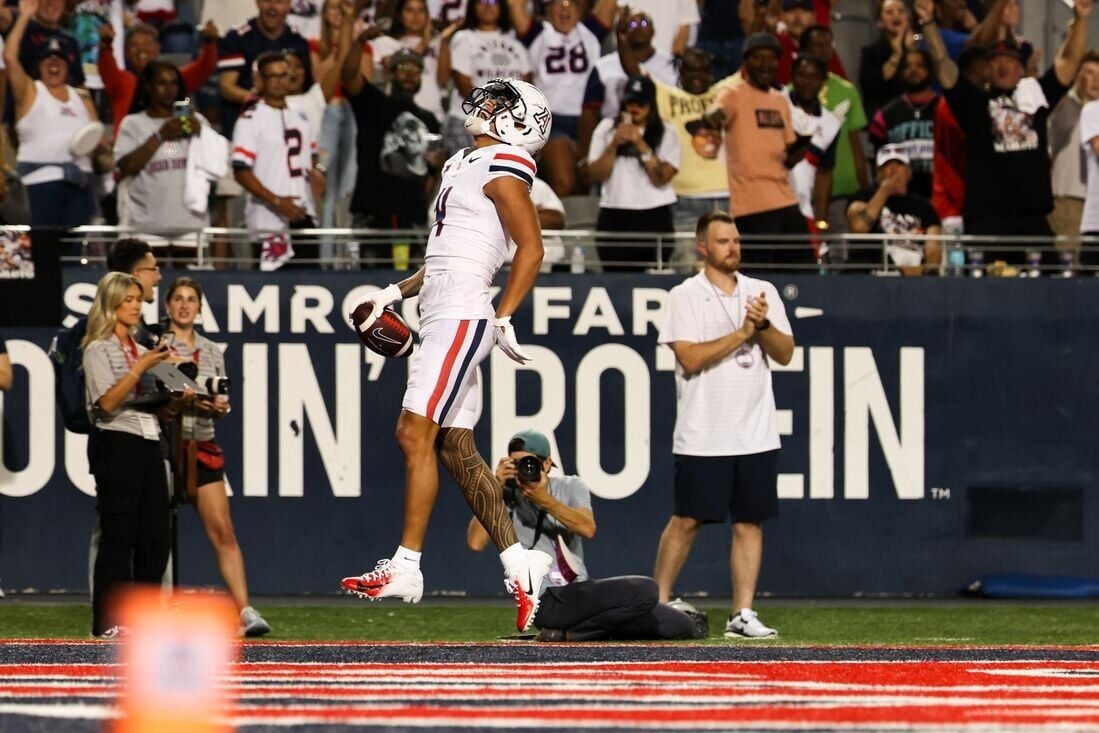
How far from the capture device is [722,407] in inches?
429

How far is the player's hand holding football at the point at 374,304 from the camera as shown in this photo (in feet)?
27.6

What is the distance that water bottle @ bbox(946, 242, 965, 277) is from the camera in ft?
46.4

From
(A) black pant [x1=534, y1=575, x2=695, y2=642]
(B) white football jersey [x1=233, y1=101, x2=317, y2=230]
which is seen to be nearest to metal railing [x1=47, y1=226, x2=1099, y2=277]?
(B) white football jersey [x1=233, y1=101, x2=317, y2=230]

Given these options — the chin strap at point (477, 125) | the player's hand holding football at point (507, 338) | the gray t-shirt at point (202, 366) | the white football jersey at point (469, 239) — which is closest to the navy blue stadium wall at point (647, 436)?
the gray t-shirt at point (202, 366)

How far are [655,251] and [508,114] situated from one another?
5.93 meters

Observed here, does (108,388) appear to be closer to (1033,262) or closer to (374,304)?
(374,304)

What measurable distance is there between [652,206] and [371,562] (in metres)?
3.05

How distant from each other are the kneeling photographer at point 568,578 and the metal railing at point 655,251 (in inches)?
129

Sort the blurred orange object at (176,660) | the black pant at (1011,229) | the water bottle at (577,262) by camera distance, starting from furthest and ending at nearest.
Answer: the black pant at (1011,229) → the water bottle at (577,262) → the blurred orange object at (176,660)

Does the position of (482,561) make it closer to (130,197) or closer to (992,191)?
(130,197)

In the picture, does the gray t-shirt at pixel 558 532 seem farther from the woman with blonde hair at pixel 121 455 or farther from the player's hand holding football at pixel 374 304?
the player's hand holding football at pixel 374 304

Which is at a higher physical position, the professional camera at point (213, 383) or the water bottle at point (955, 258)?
the water bottle at point (955, 258)

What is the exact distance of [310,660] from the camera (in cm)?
710

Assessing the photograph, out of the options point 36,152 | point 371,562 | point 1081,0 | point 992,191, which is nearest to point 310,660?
point 371,562
